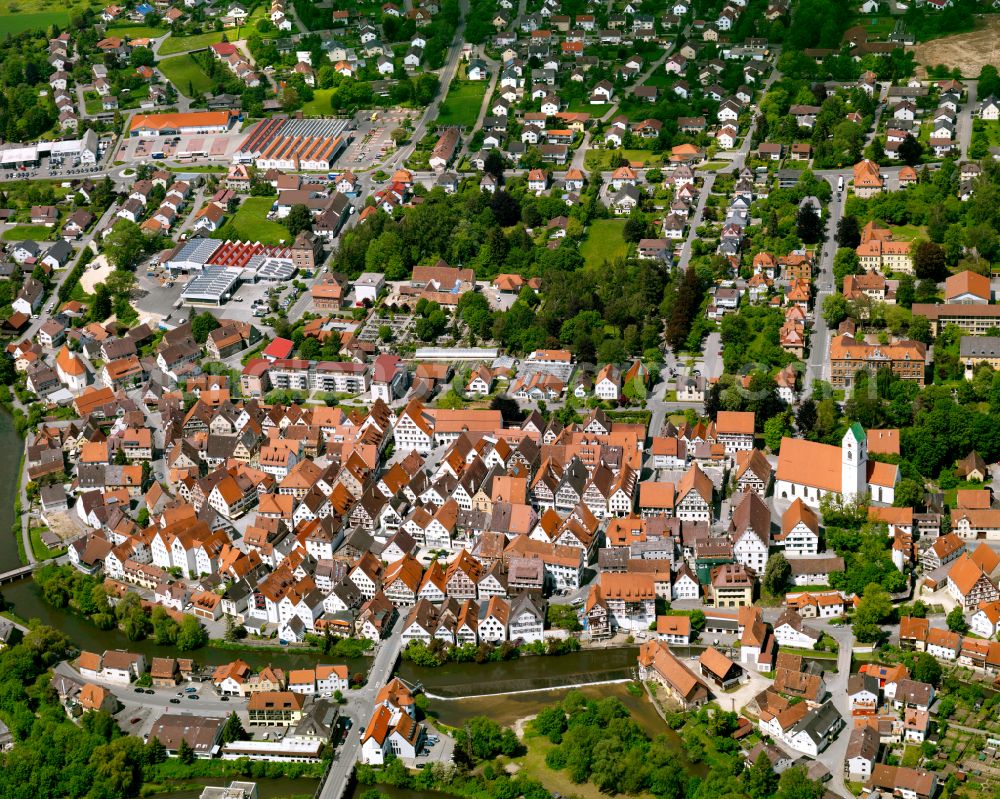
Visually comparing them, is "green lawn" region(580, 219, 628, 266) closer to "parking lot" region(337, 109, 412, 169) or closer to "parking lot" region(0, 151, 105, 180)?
"parking lot" region(337, 109, 412, 169)

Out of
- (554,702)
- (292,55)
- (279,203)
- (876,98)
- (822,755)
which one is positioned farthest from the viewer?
(292,55)

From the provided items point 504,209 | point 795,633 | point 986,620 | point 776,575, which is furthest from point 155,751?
point 504,209

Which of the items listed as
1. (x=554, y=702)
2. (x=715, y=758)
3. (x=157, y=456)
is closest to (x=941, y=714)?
(x=715, y=758)

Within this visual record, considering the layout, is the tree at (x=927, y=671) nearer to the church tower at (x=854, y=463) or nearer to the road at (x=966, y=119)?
the church tower at (x=854, y=463)

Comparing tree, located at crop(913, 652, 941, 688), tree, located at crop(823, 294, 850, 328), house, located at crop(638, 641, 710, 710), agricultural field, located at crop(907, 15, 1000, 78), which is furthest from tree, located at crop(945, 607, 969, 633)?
agricultural field, located at crop(907, 15, 1000, 78)

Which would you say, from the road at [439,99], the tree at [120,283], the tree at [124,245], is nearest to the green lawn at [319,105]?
the road at [439,99]

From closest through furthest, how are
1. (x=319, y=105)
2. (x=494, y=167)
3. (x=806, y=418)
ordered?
(x=806, y=418) → (x=494, y=167) → (x=319, y=105)

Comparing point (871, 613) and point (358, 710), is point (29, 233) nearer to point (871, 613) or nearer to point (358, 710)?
point (358, 710)

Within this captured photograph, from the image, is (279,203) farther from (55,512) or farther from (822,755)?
(822,755)
